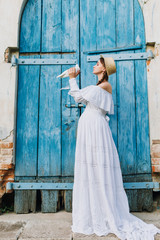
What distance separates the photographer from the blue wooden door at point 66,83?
3.04m

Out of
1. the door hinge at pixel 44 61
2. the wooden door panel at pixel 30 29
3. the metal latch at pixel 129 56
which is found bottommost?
the door hinge at pixel 44 61

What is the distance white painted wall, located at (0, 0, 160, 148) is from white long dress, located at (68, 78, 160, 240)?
0.73 meters

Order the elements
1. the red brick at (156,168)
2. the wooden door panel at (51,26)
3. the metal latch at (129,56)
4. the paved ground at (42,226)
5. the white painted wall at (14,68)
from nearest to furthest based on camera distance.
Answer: the paved ground at (42,226) → the red brick at (156,168) → the white painted wall at (14,68) → the metal latch at (129,56) → the wooden door panel at (51,26)

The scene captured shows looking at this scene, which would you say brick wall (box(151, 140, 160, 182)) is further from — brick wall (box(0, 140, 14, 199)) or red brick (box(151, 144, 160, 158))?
brick wall (box(0, 140, 14, 199))

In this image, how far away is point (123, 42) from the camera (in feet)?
10.5

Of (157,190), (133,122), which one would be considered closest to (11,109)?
(133,122)

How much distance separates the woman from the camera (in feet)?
7.50

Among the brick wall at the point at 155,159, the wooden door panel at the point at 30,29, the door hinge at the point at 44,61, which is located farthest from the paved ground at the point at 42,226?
the wooden door panel at the point at 30,29

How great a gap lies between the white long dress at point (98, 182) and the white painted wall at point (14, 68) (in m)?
0.73

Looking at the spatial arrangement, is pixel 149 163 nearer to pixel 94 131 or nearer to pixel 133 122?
pixel 133 122

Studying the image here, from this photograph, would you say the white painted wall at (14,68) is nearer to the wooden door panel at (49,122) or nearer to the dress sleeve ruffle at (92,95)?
the wooden door panel at (49,122)

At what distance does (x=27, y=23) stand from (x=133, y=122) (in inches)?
72.5

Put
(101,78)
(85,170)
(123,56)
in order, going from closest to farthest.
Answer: (85,170)
(101,78)
(123,56)

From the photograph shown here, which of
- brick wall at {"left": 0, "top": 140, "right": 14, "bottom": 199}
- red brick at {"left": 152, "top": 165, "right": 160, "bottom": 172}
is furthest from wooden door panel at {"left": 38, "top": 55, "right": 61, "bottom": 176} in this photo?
red brick at {"left": 152, "top": 165, "right": 160, "bottom": 172}
